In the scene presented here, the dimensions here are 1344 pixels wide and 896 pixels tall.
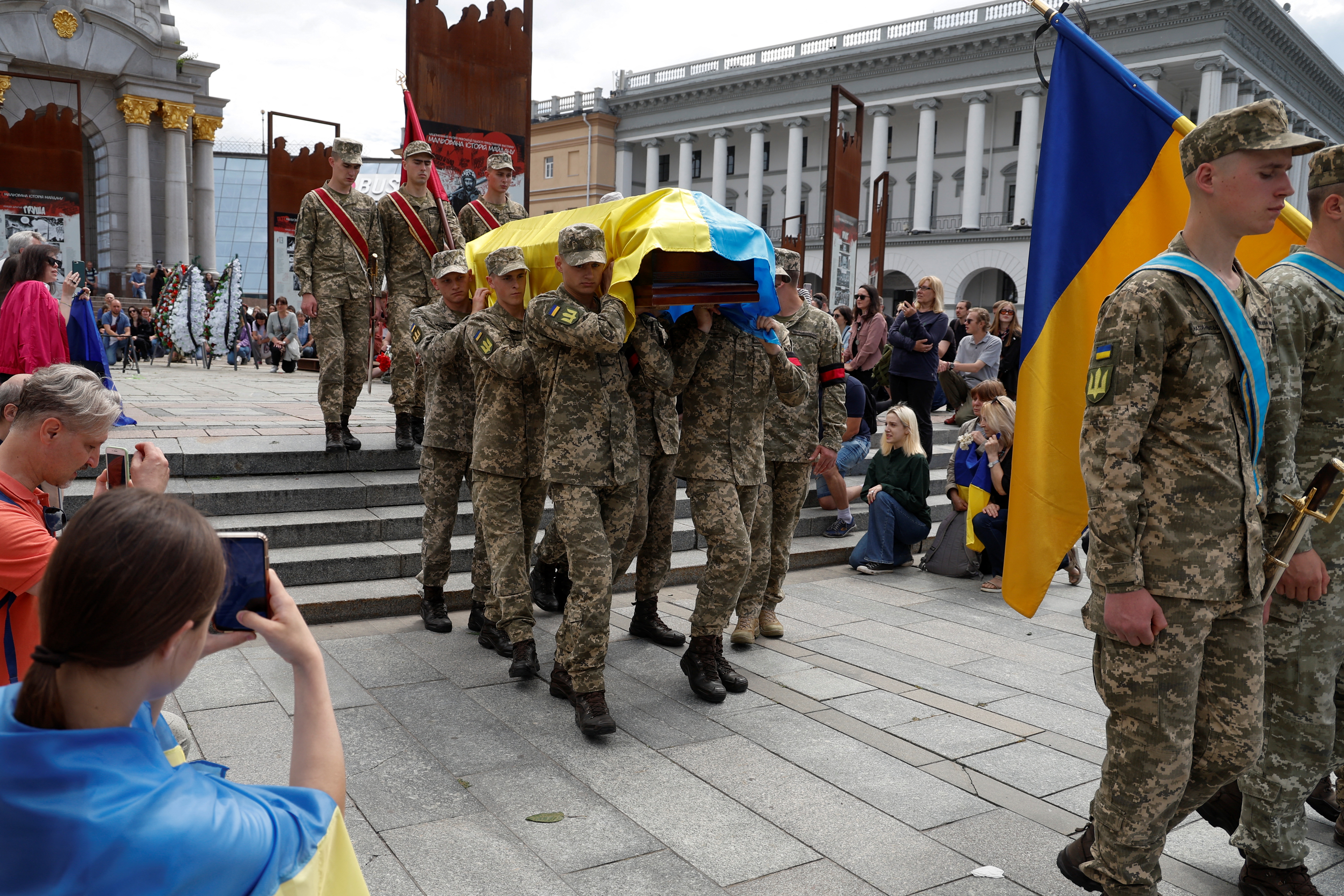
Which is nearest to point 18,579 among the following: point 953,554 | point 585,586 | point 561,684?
point 585,586

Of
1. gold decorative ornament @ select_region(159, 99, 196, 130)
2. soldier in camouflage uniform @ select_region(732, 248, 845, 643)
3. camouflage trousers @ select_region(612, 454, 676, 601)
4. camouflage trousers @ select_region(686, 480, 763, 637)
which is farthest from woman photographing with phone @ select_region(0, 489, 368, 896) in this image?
gold decorative ornament @ select_region(159, 99, 196, 130)

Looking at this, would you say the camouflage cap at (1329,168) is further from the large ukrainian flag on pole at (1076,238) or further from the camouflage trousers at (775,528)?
the camouflage trousers at (775,528)

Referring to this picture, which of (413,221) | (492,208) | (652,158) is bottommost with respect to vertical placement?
(413,221)

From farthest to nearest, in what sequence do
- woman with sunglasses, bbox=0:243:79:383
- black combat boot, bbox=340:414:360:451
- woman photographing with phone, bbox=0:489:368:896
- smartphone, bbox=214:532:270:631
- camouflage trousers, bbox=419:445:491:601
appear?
black combat boot, bbox=340:414:360:451 < woman with sunglasses, bbox=0:243:79:383 < camouflage trousers, bbox=419:445:491:601 < smartphone, bbox=214:532:270:631 < woman photographing with phone, bbox=0:489:368:896

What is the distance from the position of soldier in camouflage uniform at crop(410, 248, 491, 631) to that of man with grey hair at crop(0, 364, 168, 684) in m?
3.10

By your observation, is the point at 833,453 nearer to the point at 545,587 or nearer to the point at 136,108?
the point at 545,587

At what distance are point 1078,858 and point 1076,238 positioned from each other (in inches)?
88.2

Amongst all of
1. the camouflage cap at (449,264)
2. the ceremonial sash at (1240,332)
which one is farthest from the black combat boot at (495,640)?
the ceremonial sash at (1240,332)

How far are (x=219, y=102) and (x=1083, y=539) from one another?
30835mm

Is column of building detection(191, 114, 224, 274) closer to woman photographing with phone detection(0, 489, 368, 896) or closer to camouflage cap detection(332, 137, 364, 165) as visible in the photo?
camouflage cap detection(332, 137, 364, 165)

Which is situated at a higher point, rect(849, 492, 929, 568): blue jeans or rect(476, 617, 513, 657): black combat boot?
rect(849, 492, 929, 568): blue jeans

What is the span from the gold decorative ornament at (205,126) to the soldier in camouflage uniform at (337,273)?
27.6 m

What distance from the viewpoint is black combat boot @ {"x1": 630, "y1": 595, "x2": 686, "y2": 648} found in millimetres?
5867

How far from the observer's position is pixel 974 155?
45.6 metres
